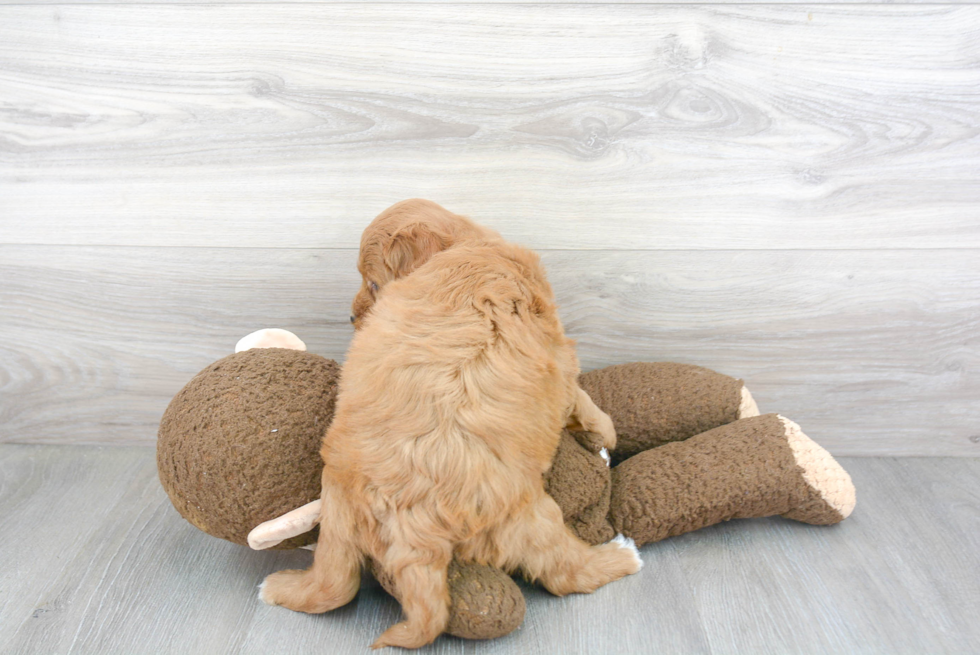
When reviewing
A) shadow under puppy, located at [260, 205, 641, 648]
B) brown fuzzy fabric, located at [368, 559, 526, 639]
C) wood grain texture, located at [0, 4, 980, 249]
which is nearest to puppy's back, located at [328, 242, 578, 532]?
shadow under puppy, located at [260, 205, 641, 648]

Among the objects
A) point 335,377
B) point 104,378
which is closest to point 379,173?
point 335,377

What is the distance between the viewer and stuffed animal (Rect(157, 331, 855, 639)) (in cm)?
113

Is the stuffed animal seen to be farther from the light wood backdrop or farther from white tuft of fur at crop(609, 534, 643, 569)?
the light wood backdrop

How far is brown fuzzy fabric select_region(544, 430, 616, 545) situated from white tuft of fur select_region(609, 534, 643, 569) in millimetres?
10

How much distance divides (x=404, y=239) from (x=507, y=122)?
443 millimetres

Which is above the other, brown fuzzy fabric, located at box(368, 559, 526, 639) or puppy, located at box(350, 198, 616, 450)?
puppy, located at box(350, 198, 616, 450)

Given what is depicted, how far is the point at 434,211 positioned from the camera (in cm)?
120

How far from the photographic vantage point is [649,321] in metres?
1.59

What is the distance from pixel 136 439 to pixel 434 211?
1039mm

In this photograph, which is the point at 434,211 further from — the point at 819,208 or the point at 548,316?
the point at 819,208

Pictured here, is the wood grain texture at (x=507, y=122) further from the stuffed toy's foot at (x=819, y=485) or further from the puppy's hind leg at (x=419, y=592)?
the puppy's hind leg at (x=419, y=592)

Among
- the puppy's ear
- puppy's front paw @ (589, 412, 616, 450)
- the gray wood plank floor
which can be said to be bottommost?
the gray wood plank floor

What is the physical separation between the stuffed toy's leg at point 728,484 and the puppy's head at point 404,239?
54 centimetres

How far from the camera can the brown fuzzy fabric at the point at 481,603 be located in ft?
3.43
